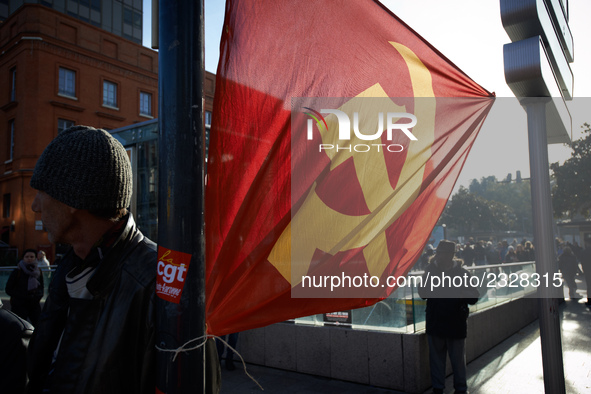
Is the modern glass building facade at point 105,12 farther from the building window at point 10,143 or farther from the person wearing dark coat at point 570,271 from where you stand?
the person wearing dark coat at point 570,271


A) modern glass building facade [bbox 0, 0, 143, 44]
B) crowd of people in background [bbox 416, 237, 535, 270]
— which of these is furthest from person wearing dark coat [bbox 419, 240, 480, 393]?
modern glass building facade [bbox 0, 0, 143, 44]

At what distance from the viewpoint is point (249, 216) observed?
2.25 meters

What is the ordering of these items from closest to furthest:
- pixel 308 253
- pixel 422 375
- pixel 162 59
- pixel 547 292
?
pixel 162 59 < pixel 308 253 < pixel 547 292 < pixel 422 375

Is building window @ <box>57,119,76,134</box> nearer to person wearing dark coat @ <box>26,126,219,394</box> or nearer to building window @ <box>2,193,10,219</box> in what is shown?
building window @ <box>2,193,10,219</box>

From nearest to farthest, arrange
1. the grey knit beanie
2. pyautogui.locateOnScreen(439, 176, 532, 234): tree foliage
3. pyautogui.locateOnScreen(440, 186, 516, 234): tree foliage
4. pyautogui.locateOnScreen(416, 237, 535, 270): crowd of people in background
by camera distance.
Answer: the grey knit beanie → pyautogui.locateOnScreen(416, 237, 535, 270): crowd of people in background → pyautogui.locateOnScreen(440, 186, 516, 234): tree foliage → pyautogui.locateOnScreen(439, 176, 532, 234): tree foliage

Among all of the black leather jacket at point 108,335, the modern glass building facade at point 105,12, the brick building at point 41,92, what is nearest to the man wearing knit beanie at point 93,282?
the black leather jacket at point 108,335

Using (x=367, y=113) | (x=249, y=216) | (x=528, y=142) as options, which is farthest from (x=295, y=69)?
(x=528, y=142)

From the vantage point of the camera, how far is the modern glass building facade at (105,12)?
103 feet

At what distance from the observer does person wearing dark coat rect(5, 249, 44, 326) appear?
8438mm

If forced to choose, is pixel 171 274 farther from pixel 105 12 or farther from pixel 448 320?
pixel 105 12

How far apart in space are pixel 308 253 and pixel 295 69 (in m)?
1.02

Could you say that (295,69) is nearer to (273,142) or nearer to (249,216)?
(273,142)

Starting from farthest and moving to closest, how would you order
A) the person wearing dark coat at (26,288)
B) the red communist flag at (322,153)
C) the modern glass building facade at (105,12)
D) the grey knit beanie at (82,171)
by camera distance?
the modern glass building facade at (105,12) → the person wearing dark coat at (26,288) → the red communist flag at (322,153) → the grey knit beanie at (82,171)

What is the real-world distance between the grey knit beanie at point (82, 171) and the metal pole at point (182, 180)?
18cm
